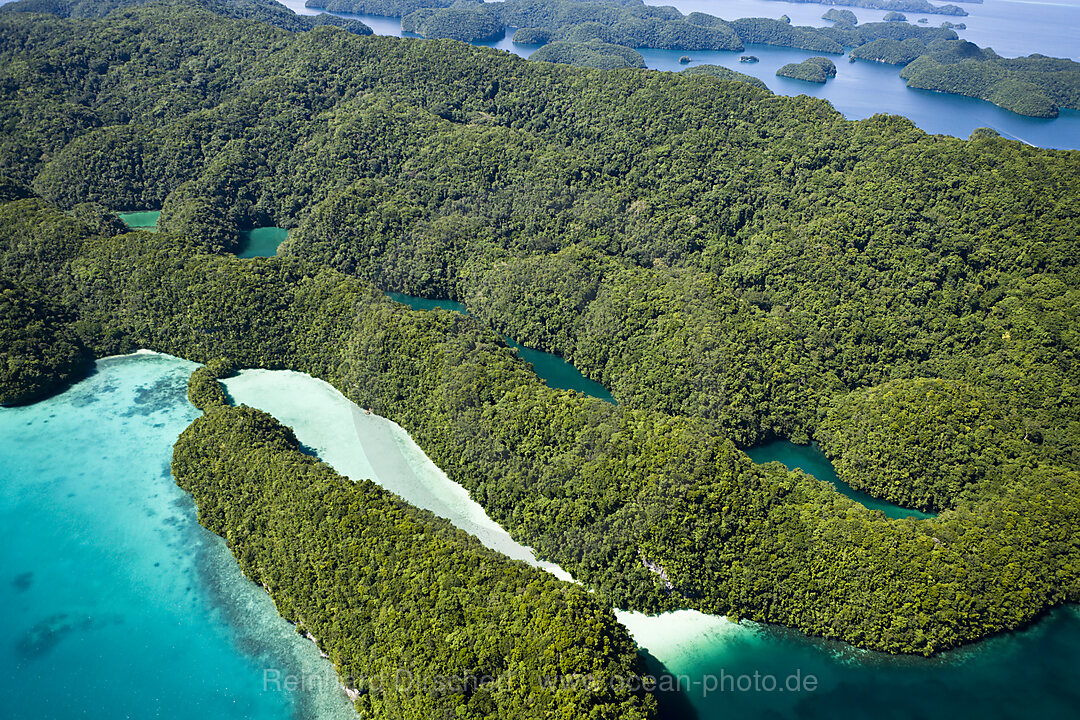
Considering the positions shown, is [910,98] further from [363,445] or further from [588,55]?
[363,445]

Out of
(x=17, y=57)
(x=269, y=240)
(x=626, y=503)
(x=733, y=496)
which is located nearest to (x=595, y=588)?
→ (x=626, y=503)

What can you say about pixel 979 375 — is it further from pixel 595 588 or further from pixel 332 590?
pixel 332 590

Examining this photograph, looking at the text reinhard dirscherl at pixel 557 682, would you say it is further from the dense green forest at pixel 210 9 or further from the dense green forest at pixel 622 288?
the dense green forest at pixel 210 9

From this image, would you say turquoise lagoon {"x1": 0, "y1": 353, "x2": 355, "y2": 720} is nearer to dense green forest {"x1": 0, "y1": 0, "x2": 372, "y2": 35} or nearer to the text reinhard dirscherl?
the text reinhard dirscherl

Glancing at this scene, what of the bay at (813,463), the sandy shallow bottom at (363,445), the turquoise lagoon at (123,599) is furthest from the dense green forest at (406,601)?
the bay at (813,463)

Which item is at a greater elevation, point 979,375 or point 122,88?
point 122,88

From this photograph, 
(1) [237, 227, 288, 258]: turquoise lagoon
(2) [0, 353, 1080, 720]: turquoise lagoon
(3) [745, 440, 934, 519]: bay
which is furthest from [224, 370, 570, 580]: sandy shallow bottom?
(1) [237, 227, 288, 258]: turquoise lagoon
